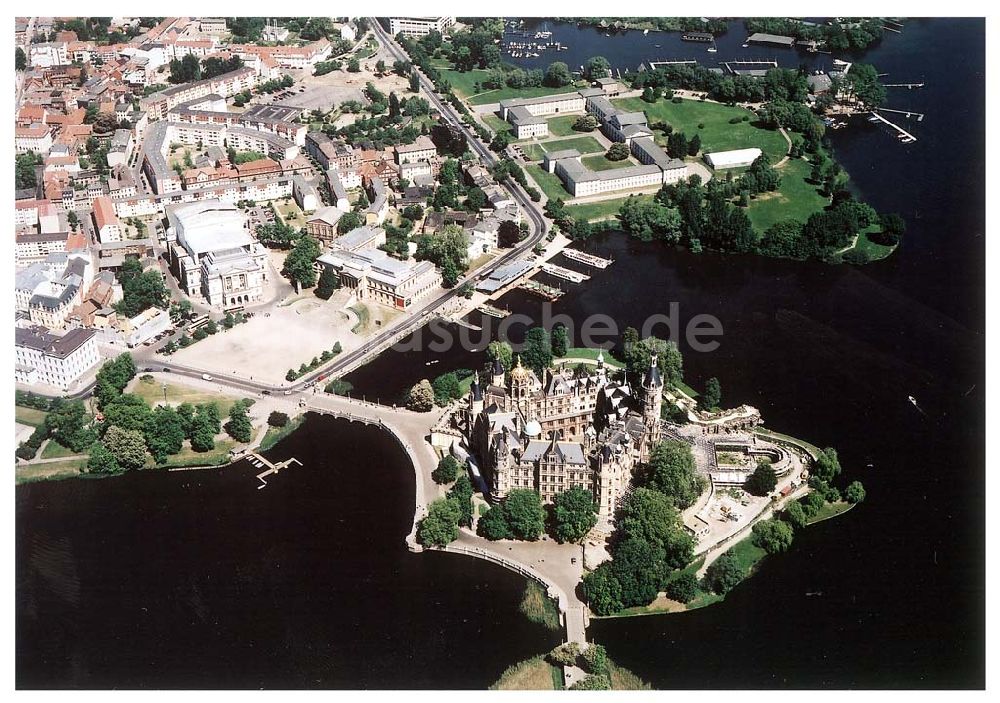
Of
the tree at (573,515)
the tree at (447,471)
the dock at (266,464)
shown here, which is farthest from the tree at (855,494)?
the dock at (266,464)

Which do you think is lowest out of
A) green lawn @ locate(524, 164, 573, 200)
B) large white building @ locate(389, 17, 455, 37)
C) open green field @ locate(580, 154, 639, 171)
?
green lawn @ locate(524, 164, 573, 200)

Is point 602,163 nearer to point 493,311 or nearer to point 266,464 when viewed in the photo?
point 493,311

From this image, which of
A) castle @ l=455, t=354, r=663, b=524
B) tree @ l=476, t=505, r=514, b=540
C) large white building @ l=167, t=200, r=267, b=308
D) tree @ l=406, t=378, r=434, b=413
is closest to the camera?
tree @ l=476, t=505, r=514, b=540

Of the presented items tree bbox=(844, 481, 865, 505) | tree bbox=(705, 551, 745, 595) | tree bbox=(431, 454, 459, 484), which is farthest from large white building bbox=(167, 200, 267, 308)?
tree bbox=(844, 481, 865, 505)

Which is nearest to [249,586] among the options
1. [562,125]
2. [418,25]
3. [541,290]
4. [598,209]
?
[541,290]

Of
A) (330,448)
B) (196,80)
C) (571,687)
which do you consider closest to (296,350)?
(330,448)

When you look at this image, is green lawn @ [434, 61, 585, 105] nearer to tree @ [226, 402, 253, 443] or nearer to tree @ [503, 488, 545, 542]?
tree @ [226, 402, 253, 443]

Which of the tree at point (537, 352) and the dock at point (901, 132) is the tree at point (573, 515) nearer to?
the tree at point (537, 352)
